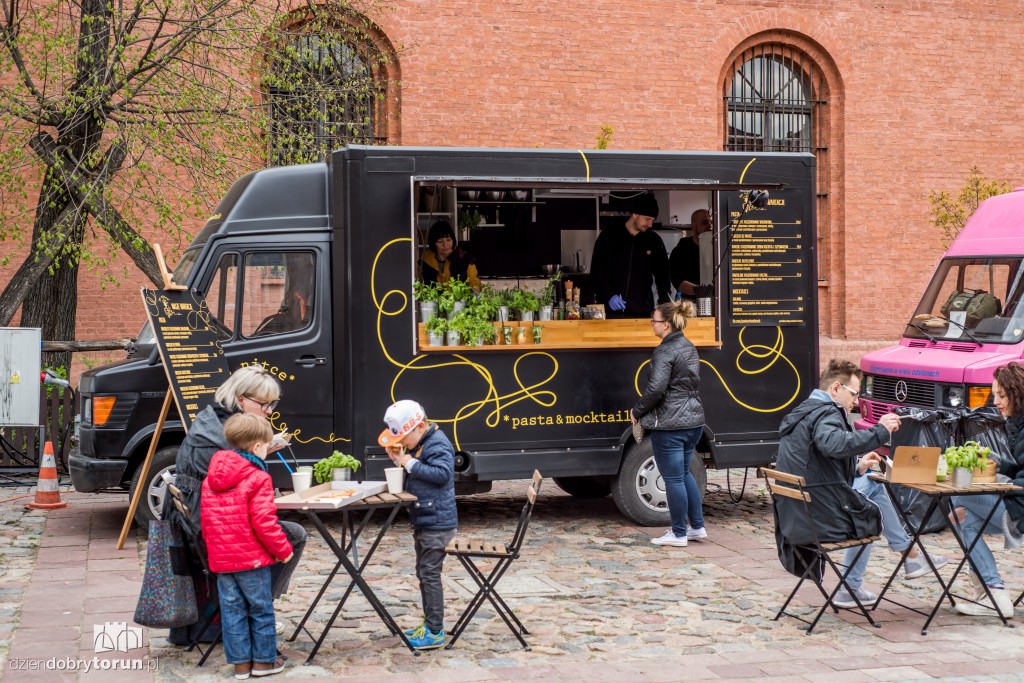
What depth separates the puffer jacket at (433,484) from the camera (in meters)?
6.16

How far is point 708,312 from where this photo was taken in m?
10.1

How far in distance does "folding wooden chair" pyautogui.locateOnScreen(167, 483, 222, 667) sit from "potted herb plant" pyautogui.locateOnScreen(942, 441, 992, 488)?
13.4ft

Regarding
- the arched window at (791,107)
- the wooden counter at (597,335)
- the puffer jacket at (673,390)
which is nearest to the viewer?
the puffer jacket at (673,390)

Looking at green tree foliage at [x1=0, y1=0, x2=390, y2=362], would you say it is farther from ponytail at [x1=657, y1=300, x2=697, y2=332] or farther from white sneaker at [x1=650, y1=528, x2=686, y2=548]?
white sneaker at [x1=650, y1=528, x2=686, y2=548]

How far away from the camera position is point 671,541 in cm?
909

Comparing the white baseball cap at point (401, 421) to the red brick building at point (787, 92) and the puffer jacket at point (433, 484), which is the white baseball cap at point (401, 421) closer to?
the puffer jacket at point (433, 484)

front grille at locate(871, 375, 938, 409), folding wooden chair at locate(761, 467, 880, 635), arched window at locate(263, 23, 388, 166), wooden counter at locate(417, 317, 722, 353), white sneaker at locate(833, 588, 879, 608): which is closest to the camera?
folding wooden chair at locate(761, 467, 880, 635)

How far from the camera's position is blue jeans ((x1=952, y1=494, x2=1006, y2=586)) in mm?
6922

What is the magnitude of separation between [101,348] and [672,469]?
7.79m

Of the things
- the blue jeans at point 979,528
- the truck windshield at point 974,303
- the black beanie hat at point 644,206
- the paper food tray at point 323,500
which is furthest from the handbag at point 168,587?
the truck windshield at point 974,303

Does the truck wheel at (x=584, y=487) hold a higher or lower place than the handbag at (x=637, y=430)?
lower

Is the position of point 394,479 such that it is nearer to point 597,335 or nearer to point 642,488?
point 597,335

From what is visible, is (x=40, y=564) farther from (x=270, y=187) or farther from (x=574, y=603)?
(x=574, y=603)

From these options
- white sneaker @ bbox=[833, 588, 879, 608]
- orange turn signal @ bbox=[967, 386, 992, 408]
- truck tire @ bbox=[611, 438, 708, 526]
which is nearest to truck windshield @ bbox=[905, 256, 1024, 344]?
orange turn signal @ bbox=[967, 386, 992, 408]
